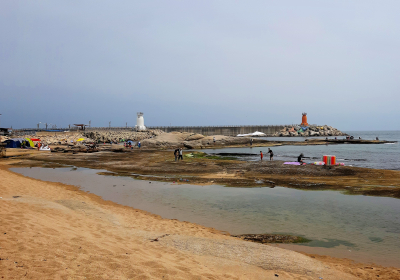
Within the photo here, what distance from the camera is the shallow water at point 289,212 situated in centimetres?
830

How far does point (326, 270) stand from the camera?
6363mm

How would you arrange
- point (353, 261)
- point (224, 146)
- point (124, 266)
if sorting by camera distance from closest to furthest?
point (124, 266) < point (353, 261) < point (224, 146)

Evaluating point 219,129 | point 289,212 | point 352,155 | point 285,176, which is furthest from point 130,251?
point 219,129

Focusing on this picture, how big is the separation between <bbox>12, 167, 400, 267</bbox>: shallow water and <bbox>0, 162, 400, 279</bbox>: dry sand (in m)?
1.06

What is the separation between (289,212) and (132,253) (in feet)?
25.3

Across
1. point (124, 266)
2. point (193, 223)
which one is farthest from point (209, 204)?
point (124, 266)

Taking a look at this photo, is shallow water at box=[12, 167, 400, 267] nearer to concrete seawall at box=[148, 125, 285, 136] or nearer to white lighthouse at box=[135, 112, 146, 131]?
white lighthouse at box=[135, 112, 146, 131]

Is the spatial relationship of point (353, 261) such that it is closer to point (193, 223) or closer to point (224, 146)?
point (193, 223)

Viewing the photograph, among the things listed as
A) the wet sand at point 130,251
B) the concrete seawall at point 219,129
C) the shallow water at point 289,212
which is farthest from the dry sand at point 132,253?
the concrete seawall at point 219,129

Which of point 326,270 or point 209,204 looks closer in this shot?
point 326,270

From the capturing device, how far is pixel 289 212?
11523 mm

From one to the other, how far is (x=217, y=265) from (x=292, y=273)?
1.74m

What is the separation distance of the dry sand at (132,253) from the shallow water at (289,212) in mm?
1061

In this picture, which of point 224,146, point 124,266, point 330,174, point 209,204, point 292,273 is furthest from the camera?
Answer: point 224,146
